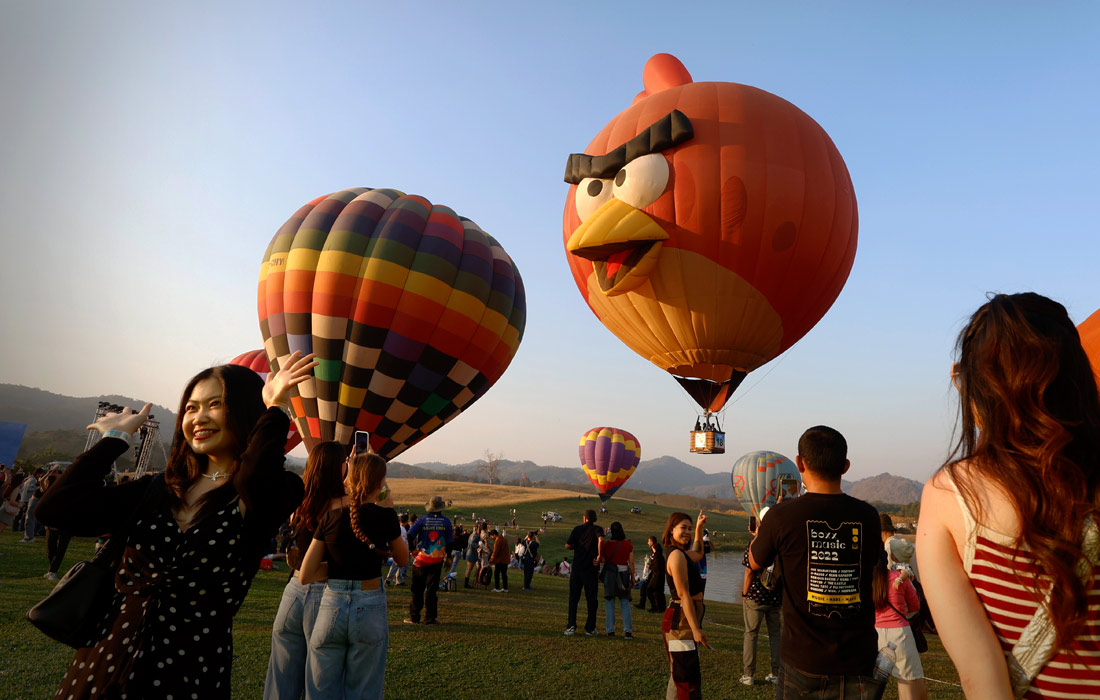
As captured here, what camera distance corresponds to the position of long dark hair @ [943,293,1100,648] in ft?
4.17

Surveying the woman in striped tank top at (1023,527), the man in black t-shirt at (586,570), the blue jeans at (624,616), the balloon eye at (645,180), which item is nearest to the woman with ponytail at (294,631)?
the woman in striped tank top at (1023,527)

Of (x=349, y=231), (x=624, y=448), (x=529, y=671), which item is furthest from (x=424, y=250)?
(x=624, y=448)

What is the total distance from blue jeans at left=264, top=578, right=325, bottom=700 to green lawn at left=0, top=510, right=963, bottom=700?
1.89m

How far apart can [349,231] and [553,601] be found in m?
9.56

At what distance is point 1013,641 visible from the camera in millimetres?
1277

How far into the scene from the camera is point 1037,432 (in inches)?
53.4

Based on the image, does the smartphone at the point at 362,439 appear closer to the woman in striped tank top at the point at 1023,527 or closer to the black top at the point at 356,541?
the black top at the point at 356,541

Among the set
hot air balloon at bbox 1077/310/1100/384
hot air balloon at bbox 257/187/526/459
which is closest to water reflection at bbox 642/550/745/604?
hot air balloon at bbox 257/187/526/459

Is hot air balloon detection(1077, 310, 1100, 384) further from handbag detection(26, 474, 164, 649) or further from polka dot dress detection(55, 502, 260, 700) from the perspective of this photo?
handbag detection(26, 474, 164, 649)

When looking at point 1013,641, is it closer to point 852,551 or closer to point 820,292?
point 852,551

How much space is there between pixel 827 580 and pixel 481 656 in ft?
16.0

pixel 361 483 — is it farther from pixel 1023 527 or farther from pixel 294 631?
pixel 1023 527

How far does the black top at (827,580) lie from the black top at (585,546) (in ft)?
19.0

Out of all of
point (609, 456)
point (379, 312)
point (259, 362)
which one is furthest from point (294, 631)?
point (609, 456)
